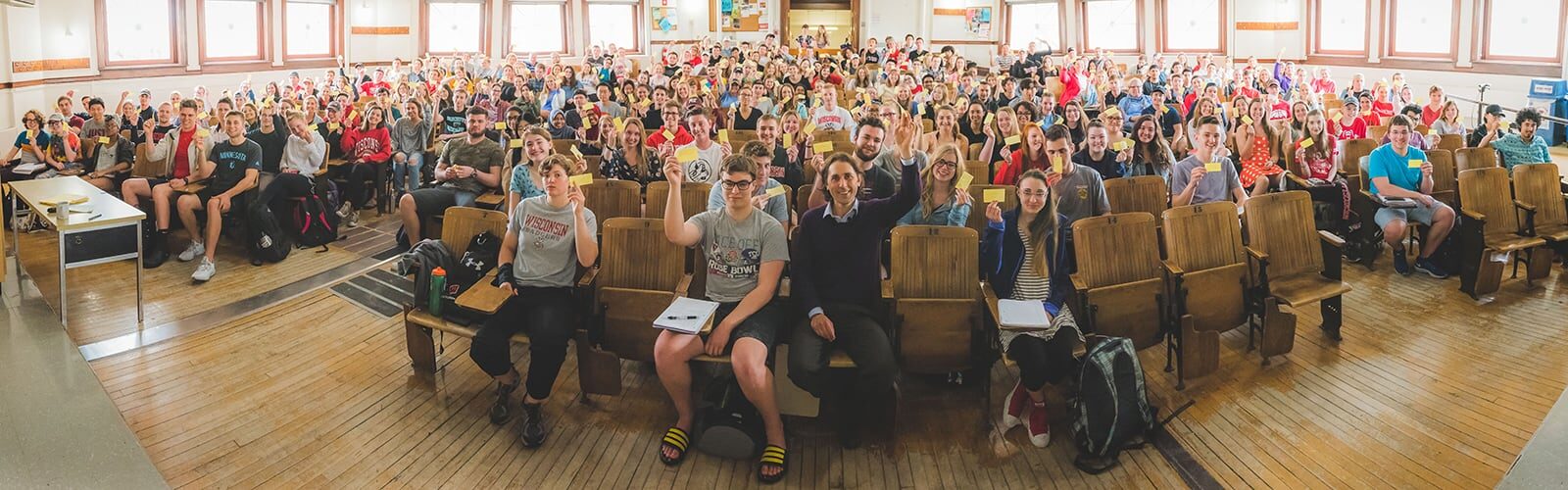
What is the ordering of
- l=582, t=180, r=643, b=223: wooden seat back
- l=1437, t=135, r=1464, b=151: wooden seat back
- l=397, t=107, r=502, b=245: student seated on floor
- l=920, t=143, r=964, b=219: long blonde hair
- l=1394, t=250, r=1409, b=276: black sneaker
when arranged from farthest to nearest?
1. l=1437, t=135, r=1464, b=151: wooden seat back
2. l=397, t=107, r=502, b=245: student seated on floor
3. l=1394, t=250, r=1409, b=276: black sneaker
4. l=582, t=180, r=643, b=223: wooden seat back
5. l=920, t=143, r=964, b=219: long blonde hair

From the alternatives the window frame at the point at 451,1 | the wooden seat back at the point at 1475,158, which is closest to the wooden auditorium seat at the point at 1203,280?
the wooden seat back at the point at 1475,158

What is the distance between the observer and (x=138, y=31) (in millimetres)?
12789

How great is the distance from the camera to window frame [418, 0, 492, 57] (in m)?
17.9

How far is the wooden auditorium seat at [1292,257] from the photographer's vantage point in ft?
13.8

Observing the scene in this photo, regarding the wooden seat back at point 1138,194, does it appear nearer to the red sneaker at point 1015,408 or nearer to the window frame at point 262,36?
the red sneaker at point 1015,408

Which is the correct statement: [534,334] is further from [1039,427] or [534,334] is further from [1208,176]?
[1208,176]

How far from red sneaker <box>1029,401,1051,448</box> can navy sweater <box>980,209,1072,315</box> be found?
1.58 ft

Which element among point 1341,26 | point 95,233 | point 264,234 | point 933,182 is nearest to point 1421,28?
point 1341,26

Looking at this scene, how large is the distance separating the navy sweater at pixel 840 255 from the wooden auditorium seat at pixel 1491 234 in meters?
3.92

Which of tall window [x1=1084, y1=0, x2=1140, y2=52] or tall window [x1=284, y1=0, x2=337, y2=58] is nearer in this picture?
tall window [x1=284, y1=0, x2=337, y2=58]

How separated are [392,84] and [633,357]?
11122 millimetres

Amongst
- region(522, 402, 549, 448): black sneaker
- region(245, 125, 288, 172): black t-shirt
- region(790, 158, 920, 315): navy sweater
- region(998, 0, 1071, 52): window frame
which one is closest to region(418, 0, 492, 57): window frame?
region(998, 0, 1071, 52): window frame

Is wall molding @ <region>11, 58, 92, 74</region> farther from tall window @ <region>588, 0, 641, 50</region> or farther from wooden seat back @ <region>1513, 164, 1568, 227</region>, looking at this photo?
wooden seat back @ <region>1513, 164, 1568, 227</region>

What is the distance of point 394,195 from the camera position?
7984mm
